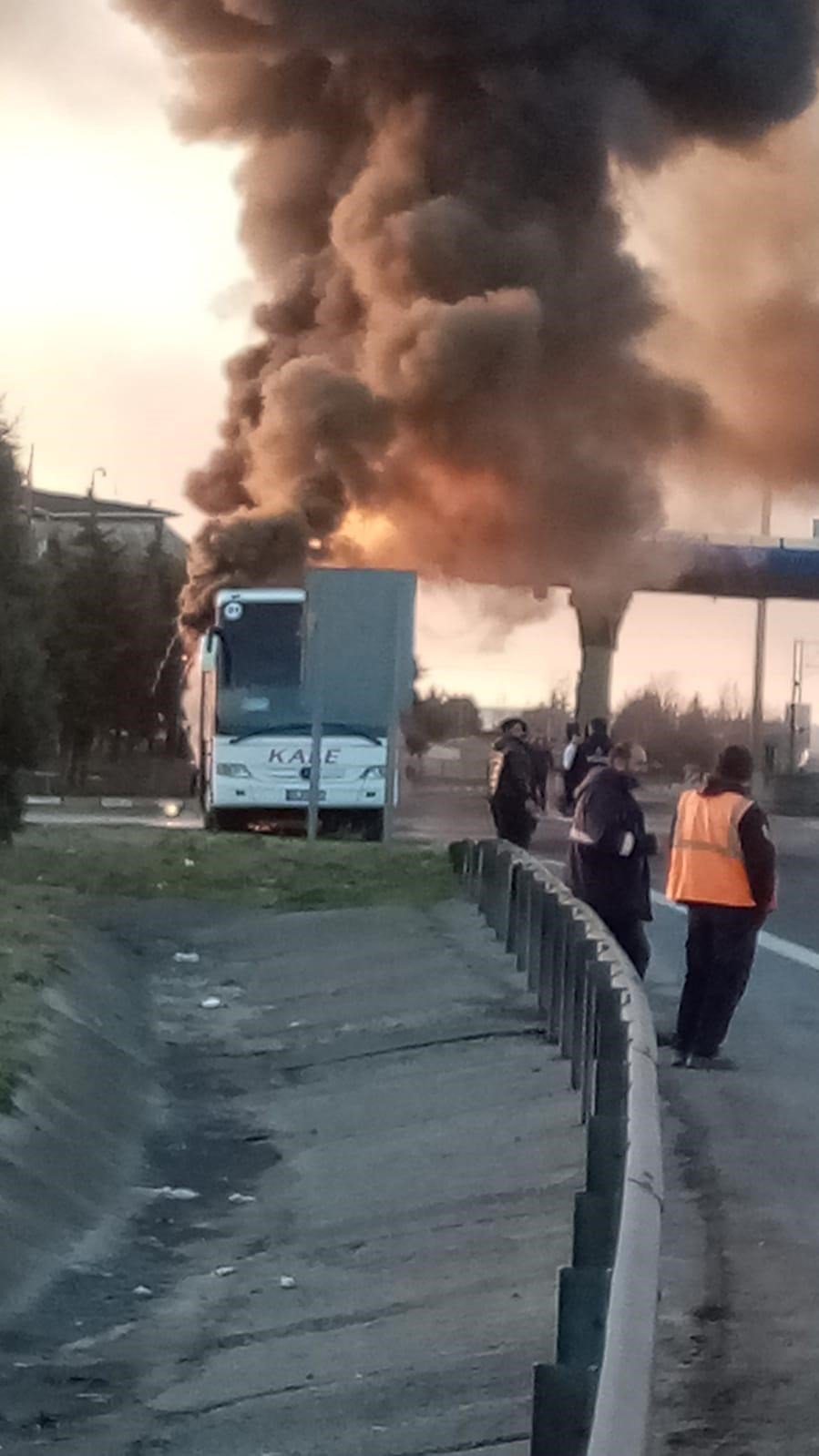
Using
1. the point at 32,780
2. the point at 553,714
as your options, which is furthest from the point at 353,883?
the point at 553,714

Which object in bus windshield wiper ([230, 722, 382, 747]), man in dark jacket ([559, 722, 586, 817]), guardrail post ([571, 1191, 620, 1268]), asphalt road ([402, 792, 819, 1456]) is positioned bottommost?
asphalt road ([402, 792, 819, 1456])

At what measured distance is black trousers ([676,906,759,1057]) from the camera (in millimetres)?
10703

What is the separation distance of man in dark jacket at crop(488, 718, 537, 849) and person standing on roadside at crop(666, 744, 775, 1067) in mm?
6650

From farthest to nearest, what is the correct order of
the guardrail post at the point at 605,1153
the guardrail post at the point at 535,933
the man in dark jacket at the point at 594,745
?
1. the man in dark jacket at the point at 594,745
2. the guardrail post at the point at 535,933
3. the guardrail post at the point at 605,1153

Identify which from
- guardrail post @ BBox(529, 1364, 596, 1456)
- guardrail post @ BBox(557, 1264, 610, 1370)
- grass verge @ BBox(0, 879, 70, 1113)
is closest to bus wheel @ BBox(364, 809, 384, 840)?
grass verge @ BBox(0, 879, 70, 1113)

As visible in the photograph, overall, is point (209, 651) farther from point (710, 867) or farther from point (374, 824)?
point (710, 867)

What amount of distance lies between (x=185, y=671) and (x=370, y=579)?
12.9 m

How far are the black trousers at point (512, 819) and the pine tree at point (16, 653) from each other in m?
3.93

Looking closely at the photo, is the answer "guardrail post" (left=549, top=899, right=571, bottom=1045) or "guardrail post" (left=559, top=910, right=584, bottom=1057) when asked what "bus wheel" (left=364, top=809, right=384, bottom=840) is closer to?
"guardrail post" (left=549, top=899, right=571, bottom=1045)

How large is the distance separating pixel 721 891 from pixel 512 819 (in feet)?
24.1

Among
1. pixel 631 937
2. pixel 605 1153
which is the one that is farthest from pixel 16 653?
pixel 605 1153

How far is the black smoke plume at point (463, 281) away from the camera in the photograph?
2561 centimetres

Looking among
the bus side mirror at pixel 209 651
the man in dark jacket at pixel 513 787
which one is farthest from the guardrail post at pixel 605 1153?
the bus side mirror at pixel 209 651

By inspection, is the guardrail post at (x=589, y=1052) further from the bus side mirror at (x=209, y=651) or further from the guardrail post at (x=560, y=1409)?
the bus side mirror at (x=209, y=651)
